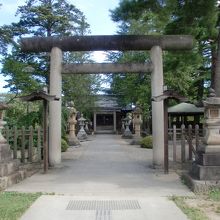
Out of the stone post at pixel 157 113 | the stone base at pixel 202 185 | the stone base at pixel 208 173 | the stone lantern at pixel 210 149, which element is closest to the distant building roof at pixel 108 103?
the stone post at pixel 157 113

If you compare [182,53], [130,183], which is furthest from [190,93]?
[130,183]

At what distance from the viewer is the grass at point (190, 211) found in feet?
24.1

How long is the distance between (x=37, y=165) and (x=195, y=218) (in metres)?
9.68

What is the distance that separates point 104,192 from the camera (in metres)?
10.0

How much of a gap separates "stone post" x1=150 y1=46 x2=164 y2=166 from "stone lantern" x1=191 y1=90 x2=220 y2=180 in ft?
12.7

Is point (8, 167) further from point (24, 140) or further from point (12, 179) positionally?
point (24, 140)

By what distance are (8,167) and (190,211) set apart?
529 cm

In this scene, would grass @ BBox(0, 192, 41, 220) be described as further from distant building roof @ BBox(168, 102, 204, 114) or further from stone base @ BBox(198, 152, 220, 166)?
distant building roof @ BBox(168, 102, 204, 114)

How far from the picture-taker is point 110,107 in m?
62.2

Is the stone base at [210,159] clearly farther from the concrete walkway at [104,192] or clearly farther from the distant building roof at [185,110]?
the distant building roof at [185,110]

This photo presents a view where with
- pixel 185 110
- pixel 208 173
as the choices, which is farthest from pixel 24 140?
pixel 185 110

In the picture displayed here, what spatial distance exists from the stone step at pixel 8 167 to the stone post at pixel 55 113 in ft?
11.4

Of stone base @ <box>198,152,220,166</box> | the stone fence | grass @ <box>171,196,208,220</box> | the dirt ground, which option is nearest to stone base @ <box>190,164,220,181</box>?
stone base @ <box>198,152,220,166</box>

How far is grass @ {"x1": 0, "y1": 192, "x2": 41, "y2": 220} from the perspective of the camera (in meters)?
7.50
